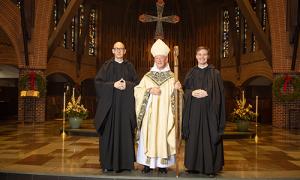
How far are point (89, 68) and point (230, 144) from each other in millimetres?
14113

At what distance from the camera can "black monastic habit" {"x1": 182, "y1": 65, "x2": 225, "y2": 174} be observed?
216 inches

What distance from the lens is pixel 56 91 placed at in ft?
69.7

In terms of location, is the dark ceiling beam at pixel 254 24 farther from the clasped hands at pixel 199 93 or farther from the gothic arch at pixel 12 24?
the clasped hands at pixel 199 93

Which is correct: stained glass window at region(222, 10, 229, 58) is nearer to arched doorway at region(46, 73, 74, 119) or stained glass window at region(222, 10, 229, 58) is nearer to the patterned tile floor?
arched doorway at region(46, 73, 74, 119)

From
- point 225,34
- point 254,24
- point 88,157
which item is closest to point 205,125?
point 88,157

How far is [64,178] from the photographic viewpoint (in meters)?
5.51

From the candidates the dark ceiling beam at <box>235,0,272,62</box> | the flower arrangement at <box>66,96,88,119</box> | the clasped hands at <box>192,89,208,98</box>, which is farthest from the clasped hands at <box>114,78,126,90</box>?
the dark ceiling beam at <box>235,0,272,62</box>

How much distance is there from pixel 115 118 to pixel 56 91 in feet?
52.9

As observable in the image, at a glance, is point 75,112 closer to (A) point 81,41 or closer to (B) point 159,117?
(B) point 159,117

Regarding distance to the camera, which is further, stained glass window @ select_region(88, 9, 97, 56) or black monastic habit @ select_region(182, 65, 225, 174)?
stained glass window @ select_region(88, 9, 97, 56)

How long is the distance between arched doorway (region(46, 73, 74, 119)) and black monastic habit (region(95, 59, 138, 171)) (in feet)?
40.5

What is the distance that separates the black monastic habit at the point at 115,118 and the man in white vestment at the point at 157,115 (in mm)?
141

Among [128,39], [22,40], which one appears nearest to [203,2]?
[128,39]

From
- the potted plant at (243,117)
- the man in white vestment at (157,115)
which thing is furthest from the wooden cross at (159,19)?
the man in white vestment at (157,115)
